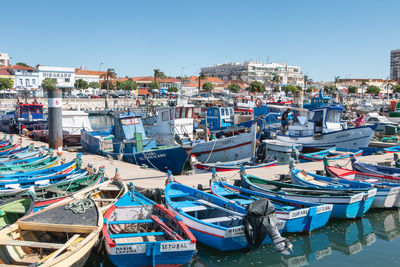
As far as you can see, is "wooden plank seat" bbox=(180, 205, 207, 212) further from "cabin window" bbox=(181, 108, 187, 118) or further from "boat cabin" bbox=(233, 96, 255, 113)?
→ "boat cabin" bbox=(233, 96, 255, 113)

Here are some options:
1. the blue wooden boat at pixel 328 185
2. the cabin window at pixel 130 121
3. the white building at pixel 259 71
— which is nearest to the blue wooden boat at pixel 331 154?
the blue wooden boat at pixel 328 185

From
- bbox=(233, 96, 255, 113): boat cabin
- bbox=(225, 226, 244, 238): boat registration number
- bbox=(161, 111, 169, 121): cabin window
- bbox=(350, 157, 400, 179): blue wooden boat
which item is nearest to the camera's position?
bbox=(225, 226, 244, 238): boat registration number

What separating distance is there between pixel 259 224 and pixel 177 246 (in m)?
2.10

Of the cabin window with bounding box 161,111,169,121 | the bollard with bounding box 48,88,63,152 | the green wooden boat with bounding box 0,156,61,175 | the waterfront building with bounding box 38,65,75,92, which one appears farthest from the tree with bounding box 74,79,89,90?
the green wooden boat with bounding box 0,156,61,175

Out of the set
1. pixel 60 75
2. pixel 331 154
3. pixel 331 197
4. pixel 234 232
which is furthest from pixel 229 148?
pixel 60 75

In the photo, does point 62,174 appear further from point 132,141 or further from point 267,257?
point 267,257

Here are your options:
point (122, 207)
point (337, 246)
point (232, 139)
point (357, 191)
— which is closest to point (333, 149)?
point (232, 139)

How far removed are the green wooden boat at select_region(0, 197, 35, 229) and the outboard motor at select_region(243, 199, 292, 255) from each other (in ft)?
17.8

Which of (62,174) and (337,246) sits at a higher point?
(62,174)

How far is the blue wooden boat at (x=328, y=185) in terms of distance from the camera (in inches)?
446

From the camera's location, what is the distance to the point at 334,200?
11078mm

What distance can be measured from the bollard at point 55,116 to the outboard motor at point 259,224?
623 inches

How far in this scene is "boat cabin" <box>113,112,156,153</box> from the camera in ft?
65.3

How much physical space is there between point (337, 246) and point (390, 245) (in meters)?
1.56
